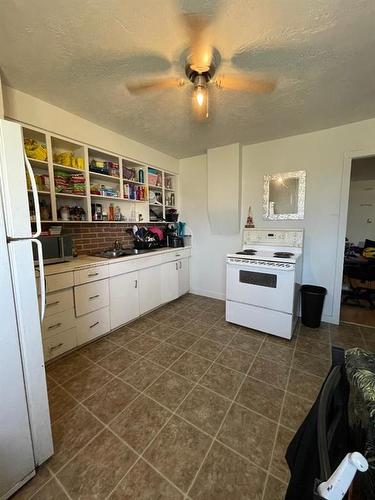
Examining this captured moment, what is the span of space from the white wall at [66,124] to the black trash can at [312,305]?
2.82m

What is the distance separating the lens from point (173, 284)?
Answer: 337 centimetres

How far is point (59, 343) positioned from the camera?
78.1 inches

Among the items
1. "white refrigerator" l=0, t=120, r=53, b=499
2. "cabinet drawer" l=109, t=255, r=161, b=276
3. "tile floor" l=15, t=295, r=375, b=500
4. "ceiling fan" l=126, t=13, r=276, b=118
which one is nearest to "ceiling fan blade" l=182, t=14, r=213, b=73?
"ceiling fan" l=126, t=13, r=276, b=118

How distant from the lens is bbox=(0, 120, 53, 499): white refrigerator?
96 centimetres

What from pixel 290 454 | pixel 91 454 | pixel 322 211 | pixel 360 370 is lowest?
pixel 91 454

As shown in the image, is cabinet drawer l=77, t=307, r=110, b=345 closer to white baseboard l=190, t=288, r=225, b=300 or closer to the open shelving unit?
the open shelving unit

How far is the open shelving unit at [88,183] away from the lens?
213 centimetres

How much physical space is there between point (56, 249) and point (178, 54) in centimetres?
189

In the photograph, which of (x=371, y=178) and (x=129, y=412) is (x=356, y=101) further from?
(x=371, y=178)

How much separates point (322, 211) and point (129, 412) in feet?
9.57

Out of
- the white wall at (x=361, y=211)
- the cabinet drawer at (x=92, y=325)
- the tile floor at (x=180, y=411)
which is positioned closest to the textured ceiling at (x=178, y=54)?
the cabinet drawer at (x=92, y=325)

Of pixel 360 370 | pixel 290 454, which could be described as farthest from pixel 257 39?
pixel 290 454

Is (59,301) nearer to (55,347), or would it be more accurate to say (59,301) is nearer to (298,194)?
(55,347)

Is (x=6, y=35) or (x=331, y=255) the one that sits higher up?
(x=6, y=35)
